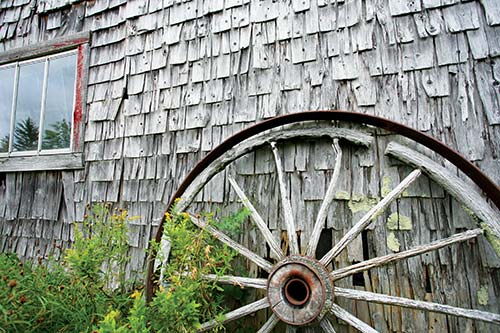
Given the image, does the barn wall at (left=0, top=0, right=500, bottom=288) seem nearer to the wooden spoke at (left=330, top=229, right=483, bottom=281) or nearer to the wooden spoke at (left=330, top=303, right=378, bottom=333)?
the wooden spoke at (left=330, top=229, right=483, bottom=281)

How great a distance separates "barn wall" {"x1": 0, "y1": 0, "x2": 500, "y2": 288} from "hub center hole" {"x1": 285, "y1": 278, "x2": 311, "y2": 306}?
1076 mm

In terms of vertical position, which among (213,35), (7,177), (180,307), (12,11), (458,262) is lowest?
(180,307)

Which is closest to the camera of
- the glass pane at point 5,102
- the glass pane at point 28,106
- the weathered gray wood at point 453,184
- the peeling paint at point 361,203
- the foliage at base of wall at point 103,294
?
the foliage at base of wall at point 103,294

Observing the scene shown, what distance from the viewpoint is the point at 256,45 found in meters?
2.36

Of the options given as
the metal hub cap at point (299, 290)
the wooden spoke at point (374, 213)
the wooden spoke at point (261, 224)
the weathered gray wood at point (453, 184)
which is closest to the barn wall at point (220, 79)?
the weathered gray wood at point (453, 184)

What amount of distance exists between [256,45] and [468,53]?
50.9 inches

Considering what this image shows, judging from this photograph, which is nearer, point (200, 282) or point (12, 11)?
point (200, 282)

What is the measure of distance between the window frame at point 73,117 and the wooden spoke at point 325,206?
211 cm

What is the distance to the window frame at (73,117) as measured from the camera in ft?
9.62

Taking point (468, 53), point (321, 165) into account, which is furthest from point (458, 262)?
point (468, 53)

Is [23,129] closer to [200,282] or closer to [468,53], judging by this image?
[200,282]

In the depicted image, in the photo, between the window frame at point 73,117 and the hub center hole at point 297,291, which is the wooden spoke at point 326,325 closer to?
the hub center hole at point 297,291

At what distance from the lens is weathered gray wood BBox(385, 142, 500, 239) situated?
1.56 meters

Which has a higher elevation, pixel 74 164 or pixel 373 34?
pixel 373 34
